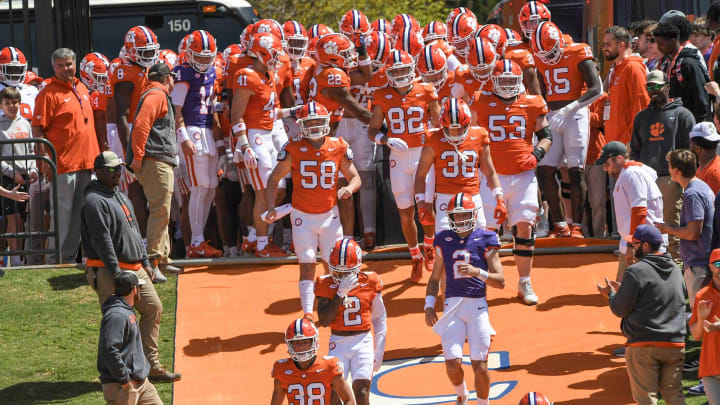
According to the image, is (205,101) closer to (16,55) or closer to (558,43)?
(16,55)

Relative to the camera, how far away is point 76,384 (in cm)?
1058

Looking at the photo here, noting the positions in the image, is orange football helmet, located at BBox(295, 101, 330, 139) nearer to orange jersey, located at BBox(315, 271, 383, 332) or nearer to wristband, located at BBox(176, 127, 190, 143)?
orange jersey, located at BBox(315, 271, 383, 332)

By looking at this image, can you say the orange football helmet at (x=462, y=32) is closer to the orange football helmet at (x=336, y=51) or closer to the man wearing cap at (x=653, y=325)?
the orange football helmet at (x=336, y=51)

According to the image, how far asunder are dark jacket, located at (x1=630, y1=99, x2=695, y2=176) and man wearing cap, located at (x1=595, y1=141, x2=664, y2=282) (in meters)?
1.05

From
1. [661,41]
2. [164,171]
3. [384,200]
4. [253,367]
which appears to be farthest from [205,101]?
[661,41]

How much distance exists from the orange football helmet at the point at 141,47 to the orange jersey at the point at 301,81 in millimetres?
1679

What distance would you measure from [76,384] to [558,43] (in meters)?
6.68

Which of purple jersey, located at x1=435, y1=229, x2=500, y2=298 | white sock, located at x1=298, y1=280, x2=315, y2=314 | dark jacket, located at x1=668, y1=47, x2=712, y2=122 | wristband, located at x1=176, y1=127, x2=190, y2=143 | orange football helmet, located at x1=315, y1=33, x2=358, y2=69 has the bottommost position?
white sock, located at x1=298, y1=280, x2=315, y2=314

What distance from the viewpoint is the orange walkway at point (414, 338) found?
1020 centimetres

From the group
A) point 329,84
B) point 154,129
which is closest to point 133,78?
point 154,129

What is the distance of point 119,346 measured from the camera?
8781 mm

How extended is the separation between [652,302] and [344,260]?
2423 mm

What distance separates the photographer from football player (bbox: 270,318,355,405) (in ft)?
28.3

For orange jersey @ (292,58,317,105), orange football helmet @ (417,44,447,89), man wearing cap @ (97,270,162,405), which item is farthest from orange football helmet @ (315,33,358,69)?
man wearing cap @ (97,270,162,405)
